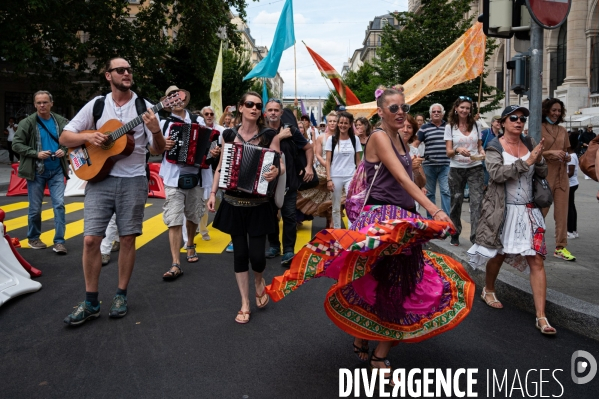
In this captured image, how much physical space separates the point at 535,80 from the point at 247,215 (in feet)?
11.4

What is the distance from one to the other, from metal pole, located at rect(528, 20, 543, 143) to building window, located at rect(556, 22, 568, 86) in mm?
27920

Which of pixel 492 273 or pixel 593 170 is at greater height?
pixel 593 170

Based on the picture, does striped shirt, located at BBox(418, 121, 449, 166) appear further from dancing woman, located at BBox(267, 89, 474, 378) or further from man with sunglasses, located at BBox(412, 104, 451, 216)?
dancing woman, located at BBox(267, 89, 474, 378)

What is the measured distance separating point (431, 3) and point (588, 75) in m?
11.2

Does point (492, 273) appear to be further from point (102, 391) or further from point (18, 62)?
point (18, 62)

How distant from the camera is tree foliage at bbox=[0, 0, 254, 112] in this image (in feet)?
62.2

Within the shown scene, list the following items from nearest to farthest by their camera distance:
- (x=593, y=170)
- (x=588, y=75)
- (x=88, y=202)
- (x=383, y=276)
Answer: (x=383, y=276) < (x=88, y=202) < (x=593, y=170) < (x=588, y=75)

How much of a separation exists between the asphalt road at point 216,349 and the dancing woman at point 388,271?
382 millimetres

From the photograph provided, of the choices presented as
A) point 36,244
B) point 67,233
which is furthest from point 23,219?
point 36,244

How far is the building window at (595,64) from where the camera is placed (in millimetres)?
27594

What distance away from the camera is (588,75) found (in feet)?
93.4

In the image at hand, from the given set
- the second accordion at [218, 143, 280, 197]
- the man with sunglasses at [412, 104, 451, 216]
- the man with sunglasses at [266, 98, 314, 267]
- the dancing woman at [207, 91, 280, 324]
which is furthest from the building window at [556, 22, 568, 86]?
the second accordion at [218, 143, 280, 197]

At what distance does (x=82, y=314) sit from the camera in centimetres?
447

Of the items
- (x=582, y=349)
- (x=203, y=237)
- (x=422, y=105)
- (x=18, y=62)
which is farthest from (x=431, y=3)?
(x=582, y=349)
